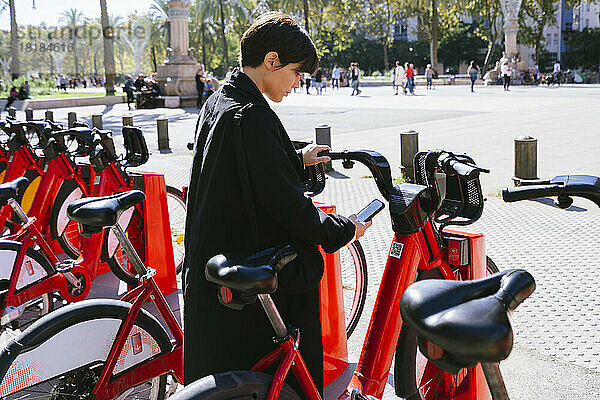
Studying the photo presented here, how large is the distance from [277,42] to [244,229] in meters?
0.66

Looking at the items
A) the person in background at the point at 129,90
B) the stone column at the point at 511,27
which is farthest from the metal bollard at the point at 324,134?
the stone column at the point at 511,27

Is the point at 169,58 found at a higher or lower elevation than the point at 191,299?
higher

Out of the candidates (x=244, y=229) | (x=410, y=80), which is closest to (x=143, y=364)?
(x=244, y=229)

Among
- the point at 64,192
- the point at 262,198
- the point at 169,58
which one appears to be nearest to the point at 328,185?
the point at 64,192

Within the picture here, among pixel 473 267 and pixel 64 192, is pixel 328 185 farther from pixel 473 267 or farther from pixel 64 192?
pixel 473 267

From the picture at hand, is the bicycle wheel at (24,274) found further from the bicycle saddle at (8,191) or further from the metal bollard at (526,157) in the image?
the metal bollard at (526,157)

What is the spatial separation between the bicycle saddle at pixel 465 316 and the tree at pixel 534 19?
51.4 meters

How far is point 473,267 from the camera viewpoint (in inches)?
107

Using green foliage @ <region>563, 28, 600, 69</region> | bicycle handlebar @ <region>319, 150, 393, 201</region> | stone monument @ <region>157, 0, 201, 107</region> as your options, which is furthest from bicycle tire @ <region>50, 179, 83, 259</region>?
green foliage @ <region>563, 28, 600, 69</region>

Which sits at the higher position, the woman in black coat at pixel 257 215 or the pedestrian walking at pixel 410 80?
the pedestrian walking at pixel 410 80

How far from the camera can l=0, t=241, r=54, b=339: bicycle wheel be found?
3787mm

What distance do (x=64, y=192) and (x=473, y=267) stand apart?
3.74 meters

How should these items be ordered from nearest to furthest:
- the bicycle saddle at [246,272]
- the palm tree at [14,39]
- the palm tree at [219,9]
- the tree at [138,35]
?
1. the bicycle saddle at [246,272]
2. the palm tree at [14,39]
3. the palm tree at [219,9]
4. the tree at [138,35]

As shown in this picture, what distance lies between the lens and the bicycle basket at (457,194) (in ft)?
8.45
